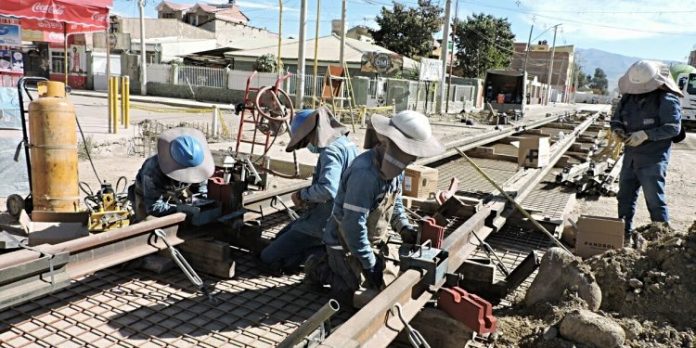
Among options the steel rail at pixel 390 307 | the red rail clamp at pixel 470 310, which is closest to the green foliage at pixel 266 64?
the steel rail at pixel 390 307

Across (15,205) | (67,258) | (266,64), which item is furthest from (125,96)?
(266,64)

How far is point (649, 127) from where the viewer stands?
511cm

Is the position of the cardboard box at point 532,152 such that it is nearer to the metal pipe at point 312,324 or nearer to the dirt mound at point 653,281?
the dirt mound at point 653,281

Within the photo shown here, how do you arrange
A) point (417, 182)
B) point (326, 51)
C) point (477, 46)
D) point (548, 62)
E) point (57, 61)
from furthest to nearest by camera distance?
point (548, 62) < point (477, 46) < point (57, 61) < point (326, 51) < point (417, 182)

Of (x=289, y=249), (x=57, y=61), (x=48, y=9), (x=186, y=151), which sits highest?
(x=57, y=61)

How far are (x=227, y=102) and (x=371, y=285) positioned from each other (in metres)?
25.1

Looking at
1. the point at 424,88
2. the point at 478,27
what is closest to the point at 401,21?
the point at 478,27

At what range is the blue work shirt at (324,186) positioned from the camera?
380 centimetres

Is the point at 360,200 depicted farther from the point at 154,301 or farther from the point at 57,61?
the point at 57,61

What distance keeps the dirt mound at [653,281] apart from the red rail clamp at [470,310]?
1.18 meters

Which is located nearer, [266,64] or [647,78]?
[647,78]

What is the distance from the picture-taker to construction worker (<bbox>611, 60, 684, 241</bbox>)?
5.00 meters

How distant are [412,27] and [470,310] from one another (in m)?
42.9

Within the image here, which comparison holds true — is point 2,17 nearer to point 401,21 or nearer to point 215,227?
point 215,227
